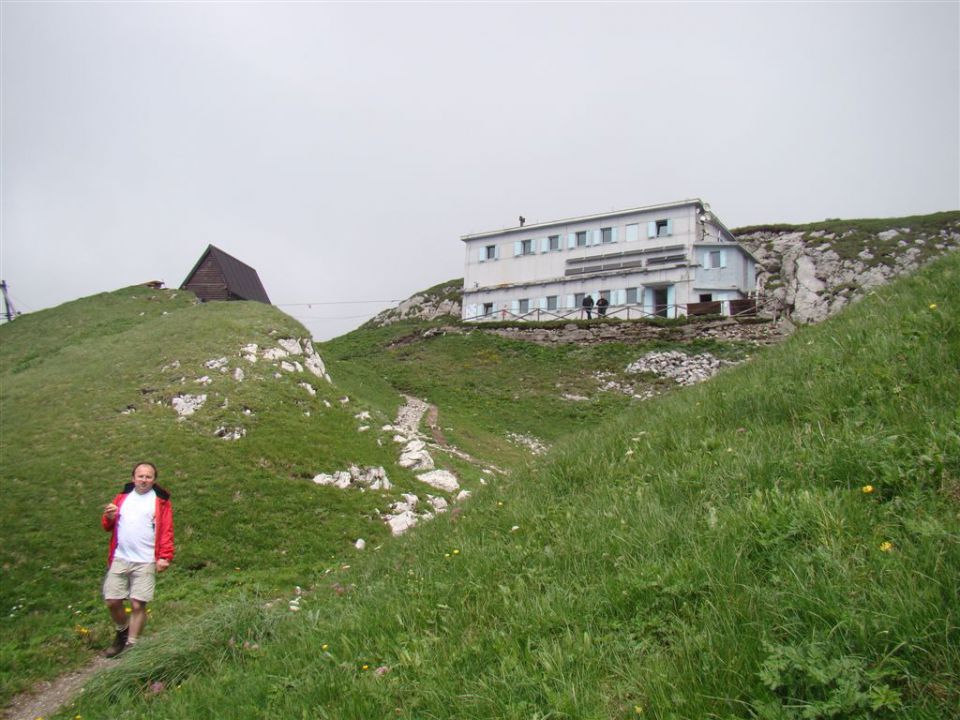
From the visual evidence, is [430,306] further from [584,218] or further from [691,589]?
[691,589]

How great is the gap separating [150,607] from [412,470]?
11073 mm

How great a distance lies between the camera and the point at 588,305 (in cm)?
5772

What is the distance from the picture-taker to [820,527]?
4.36 metres

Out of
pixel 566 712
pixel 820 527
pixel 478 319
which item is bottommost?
pixel 566 712

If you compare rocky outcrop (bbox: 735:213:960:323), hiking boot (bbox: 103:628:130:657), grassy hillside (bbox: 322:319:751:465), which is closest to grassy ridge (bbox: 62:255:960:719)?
hiking boot (bbox: 103:628:130:657)

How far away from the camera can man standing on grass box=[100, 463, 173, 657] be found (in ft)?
31.7

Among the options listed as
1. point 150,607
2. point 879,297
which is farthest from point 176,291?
point 879,297

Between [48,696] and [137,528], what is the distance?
2.79m

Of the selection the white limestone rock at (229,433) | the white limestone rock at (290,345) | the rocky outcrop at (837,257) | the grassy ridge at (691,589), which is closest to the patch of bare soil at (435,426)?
the white limestone rock at (290,345)

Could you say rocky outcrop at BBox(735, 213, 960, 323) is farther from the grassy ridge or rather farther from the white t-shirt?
the white t-shirt

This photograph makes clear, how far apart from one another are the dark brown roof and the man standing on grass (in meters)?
41.9

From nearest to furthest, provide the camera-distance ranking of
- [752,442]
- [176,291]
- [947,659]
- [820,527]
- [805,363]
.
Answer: [947,659] → [820,527] → [752,442] → [805,363] → [176,291]

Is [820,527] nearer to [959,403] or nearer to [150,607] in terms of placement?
[959,403]

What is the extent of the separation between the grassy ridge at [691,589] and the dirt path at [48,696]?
2.09 metres
